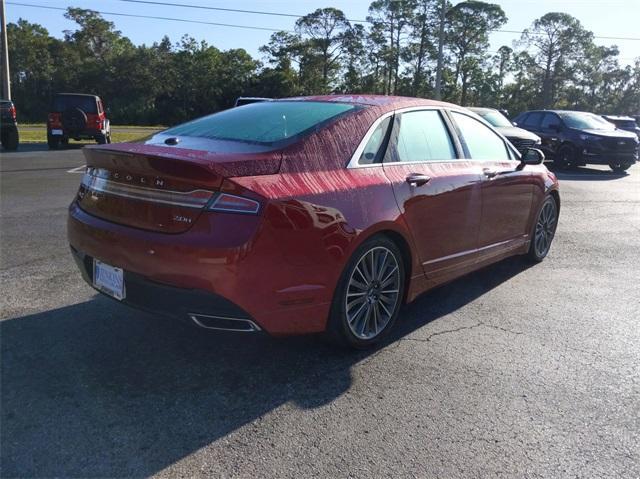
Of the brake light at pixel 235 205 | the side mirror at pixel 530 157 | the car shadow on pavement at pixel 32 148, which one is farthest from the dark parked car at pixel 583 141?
the brake light at pixel 235 205

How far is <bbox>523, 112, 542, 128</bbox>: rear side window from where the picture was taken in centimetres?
1784

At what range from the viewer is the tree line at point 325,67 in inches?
2178

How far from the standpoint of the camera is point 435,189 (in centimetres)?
404

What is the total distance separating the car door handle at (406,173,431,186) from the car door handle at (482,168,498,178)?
90 cm

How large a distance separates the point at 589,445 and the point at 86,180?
10.8 feet

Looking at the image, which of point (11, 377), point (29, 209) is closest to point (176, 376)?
point (11, 377)

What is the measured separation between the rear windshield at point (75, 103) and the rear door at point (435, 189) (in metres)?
17.8

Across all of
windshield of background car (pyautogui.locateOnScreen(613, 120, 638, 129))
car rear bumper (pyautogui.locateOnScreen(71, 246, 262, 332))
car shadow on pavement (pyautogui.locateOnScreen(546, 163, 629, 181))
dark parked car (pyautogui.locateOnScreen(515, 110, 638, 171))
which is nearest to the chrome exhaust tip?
car rear bumper (pyautogui.locateOnScreen(71, 246, 262, 332))

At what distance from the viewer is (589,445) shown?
108 inches

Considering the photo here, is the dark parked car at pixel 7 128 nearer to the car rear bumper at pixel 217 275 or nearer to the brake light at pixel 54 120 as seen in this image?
the brake light at pixel 54 120

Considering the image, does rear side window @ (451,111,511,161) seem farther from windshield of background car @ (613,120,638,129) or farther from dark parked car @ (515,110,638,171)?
windshield of background car @ (613,120,638,129)

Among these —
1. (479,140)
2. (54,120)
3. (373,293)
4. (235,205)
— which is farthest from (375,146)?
(54,120)

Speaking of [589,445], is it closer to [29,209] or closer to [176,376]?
[176,376]

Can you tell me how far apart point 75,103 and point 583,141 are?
53.9 feet
